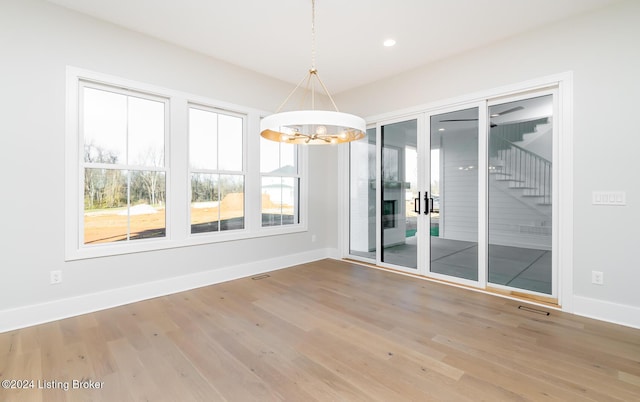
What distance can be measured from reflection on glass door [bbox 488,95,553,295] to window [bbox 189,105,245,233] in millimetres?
3432

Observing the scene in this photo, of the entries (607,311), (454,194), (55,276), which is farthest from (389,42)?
(55,276)

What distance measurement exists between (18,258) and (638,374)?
4.98 metres

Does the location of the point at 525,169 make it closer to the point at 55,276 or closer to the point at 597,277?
the point at 597,277

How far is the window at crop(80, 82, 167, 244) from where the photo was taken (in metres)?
3.10

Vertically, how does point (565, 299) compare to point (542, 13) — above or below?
below

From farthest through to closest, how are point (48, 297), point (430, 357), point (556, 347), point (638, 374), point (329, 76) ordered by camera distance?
point (329, 76) → point (48, 297) → point (556, 347) → point (430, 357) → point (638, 374)

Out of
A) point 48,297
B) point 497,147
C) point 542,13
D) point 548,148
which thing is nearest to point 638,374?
point 548,148

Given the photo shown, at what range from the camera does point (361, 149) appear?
5.15 meters

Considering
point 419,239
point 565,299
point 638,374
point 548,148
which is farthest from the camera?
point 419,239

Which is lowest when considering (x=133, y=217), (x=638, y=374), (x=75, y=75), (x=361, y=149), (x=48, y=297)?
(x=638, y=374)

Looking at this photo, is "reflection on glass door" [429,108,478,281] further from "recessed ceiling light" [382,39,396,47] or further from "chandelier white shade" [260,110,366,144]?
"chandelier white shade" [260,110,366,144]

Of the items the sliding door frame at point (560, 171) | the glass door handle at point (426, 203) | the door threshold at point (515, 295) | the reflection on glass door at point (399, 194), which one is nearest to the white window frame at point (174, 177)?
the reflection on glass door at point (399, 194)

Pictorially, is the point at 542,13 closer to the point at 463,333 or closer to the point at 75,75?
the point at 463,333

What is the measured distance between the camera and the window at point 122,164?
3.10m
